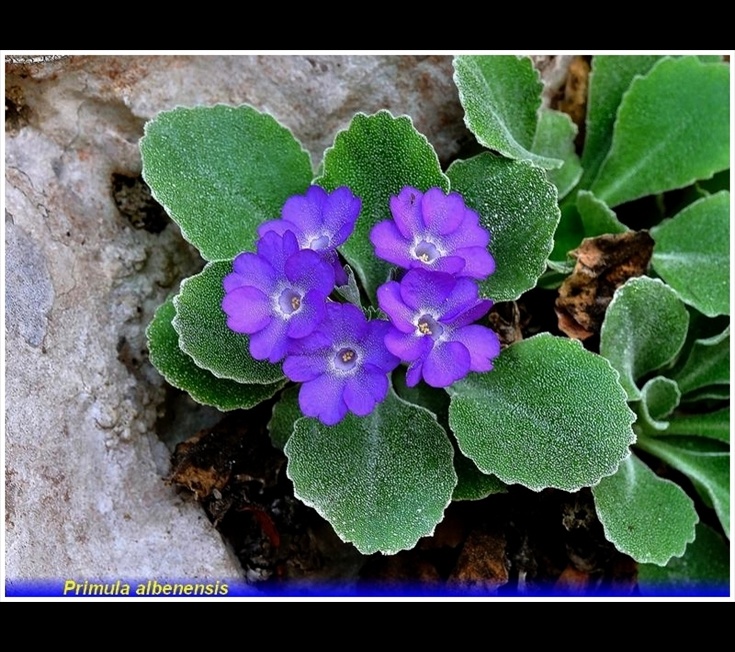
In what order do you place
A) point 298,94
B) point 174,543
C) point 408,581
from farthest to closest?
point 298,94
point 408,581
point 174,543

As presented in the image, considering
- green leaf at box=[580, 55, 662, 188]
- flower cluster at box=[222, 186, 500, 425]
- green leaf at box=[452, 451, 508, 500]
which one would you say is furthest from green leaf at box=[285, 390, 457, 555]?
green leaf at box=[580, 55, 662, 188]

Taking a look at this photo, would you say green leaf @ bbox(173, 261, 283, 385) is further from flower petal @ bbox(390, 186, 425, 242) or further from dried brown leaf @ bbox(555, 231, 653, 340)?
dried brown leaf @ bbox(555, 231, 653, 340)

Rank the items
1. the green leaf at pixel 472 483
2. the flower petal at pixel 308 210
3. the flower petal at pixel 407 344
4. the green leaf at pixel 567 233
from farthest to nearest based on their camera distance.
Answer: the green leaf at pixel 567 233 → the green leaf at pixel 472 483 → the flower petal at pixel 308 210 → the flower petal at pixel 407 344

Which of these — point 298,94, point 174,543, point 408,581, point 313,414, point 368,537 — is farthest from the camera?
point 298,94

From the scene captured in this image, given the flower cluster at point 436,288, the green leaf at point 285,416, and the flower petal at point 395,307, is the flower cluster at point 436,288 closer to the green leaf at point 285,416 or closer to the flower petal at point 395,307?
the flower petal at point 395,307

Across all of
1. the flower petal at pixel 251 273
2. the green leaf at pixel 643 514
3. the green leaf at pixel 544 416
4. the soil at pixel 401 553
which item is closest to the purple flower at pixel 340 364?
the flower petal at pixel 251 273

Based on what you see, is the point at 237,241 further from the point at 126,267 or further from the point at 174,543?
the point at 174,543

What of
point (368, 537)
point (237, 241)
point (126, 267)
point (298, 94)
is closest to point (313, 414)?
point (368, 537)
